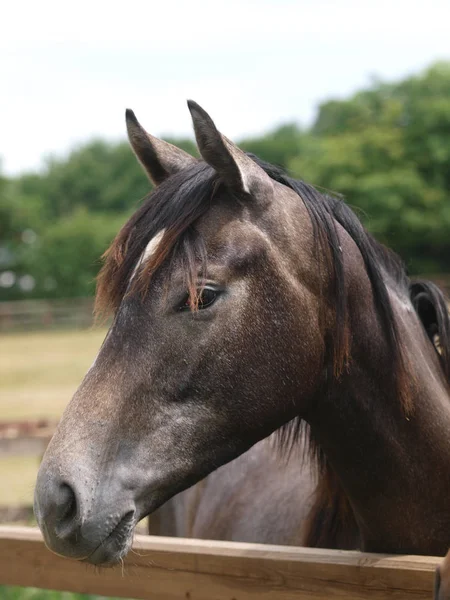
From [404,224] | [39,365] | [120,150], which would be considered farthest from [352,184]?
[120,150]

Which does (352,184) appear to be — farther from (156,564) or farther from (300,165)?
(156,564)

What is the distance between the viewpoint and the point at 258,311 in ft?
6.73

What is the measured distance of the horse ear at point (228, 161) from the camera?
2.00 m

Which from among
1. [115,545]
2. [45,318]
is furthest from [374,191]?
[115,545]

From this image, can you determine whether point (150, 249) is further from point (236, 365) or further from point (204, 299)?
point (236, 365)

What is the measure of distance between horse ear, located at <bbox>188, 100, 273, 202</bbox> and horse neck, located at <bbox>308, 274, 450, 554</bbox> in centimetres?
42

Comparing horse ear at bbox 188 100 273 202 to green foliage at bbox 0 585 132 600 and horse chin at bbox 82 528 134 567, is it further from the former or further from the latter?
green foliage at bbox 0 585 132 600

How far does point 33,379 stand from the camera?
20156 mm

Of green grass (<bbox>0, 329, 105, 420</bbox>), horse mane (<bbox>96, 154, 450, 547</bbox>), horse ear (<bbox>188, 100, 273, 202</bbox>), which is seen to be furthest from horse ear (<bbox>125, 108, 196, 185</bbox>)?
green grass (<bbox>0, 329, 105, 420</bbox>)

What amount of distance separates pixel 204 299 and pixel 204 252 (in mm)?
124

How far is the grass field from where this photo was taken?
9805 mm

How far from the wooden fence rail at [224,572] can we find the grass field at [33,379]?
324 cm

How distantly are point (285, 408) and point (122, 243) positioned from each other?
622mm

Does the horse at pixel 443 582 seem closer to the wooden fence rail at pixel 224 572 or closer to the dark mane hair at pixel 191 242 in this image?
the wooden fence rail at pixel 224 572
